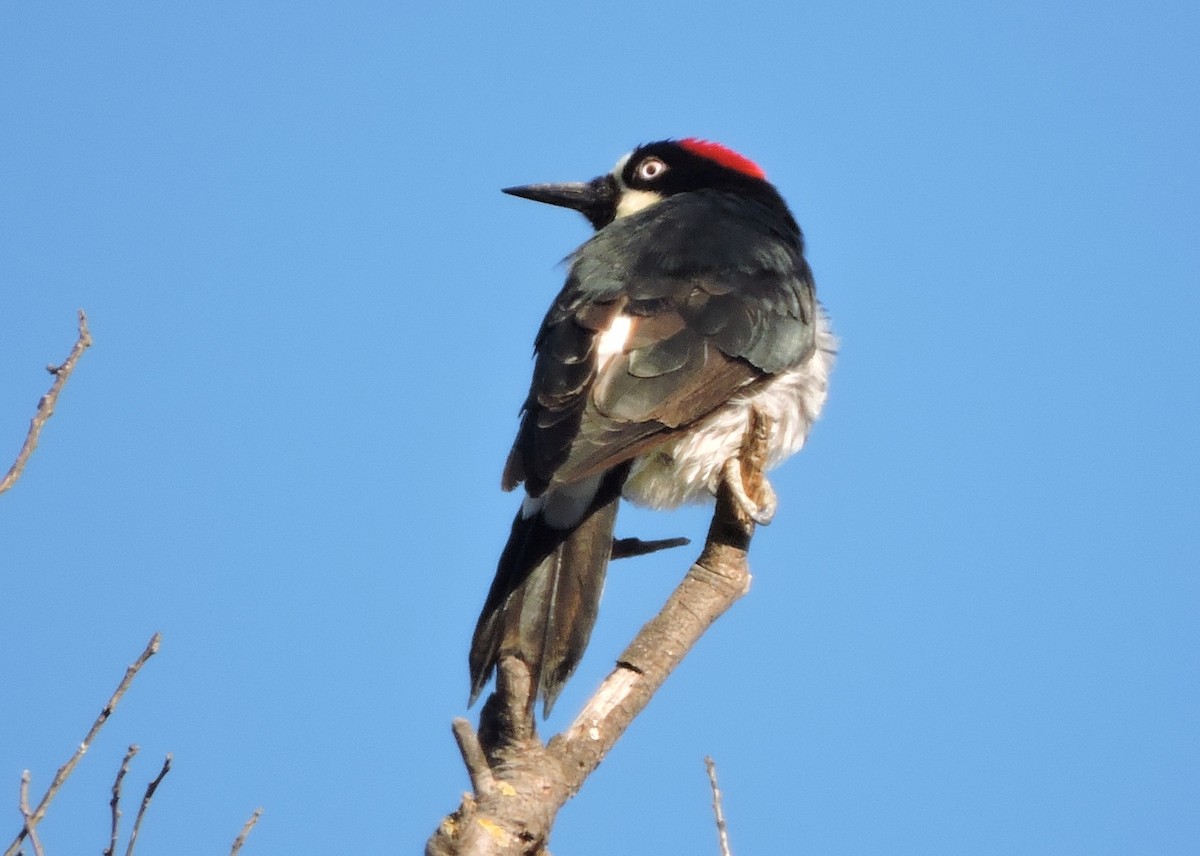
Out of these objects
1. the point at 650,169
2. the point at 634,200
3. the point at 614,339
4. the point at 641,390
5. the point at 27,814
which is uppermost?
the point at 650,169

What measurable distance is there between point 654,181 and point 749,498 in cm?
288

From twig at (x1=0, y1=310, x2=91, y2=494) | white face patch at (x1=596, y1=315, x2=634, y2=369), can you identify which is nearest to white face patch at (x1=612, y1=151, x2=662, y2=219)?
white face patch at (x1=596, y1=315, x2=634, y2=369)

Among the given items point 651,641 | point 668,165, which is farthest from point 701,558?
point 668,165

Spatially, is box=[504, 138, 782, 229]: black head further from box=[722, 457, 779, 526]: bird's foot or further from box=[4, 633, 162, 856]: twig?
box=[4, 633, 162, 856]: twig

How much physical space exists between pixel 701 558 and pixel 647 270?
155 centimetres

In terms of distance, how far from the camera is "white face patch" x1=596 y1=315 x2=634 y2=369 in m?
4.95

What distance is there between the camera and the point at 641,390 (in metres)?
4.79

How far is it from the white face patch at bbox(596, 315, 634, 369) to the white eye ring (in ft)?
7.15

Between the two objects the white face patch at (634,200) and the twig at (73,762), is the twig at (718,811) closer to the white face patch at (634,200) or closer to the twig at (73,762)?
the twig at (73,762)

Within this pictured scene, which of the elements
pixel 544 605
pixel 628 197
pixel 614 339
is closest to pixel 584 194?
pixel 628 197

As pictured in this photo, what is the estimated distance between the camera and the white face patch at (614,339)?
Answer: 4949 millimetres

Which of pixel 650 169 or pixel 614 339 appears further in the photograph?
pixel 650 169

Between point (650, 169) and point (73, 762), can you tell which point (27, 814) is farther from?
point (650, 169)

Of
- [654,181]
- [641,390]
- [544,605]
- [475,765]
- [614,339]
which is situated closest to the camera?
[475,765]
